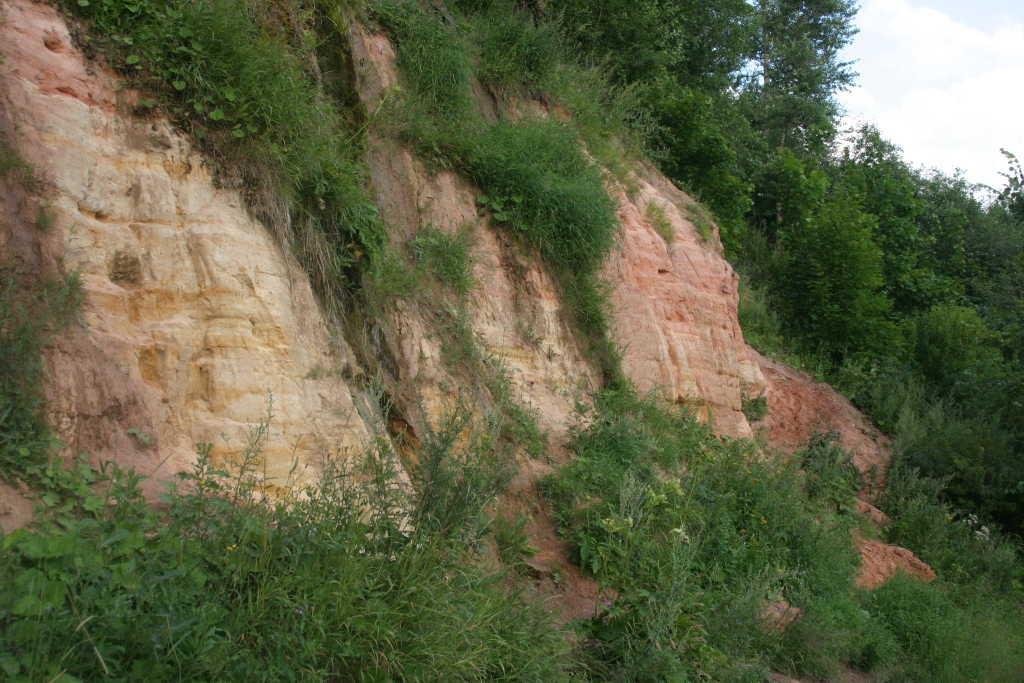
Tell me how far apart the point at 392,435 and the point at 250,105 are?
2.49m

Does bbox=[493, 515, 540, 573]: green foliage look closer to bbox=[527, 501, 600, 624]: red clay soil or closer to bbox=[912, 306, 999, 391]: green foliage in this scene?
bbox=[527, 501, 600, 624]: red clay soil

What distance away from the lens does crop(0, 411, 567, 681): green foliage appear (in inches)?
108

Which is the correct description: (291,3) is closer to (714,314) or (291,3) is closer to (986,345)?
(714,314)

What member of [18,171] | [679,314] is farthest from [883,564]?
[18,171]

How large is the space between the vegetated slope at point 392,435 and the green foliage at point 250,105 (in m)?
0.06

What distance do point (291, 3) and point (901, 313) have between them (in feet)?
48.3

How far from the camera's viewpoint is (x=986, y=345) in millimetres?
13898

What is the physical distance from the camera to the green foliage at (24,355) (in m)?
3.41

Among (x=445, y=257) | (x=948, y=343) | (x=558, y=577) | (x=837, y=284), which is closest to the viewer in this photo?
(x=558, y=577)

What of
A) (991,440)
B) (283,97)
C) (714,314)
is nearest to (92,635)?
(283,97)

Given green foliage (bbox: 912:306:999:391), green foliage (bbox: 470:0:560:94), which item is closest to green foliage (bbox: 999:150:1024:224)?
green foliage (bbox: 912:306:999:391)

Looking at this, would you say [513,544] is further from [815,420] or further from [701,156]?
[701,156]

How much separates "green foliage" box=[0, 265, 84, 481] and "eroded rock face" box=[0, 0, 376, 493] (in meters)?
0.11

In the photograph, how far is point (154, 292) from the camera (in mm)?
4336
